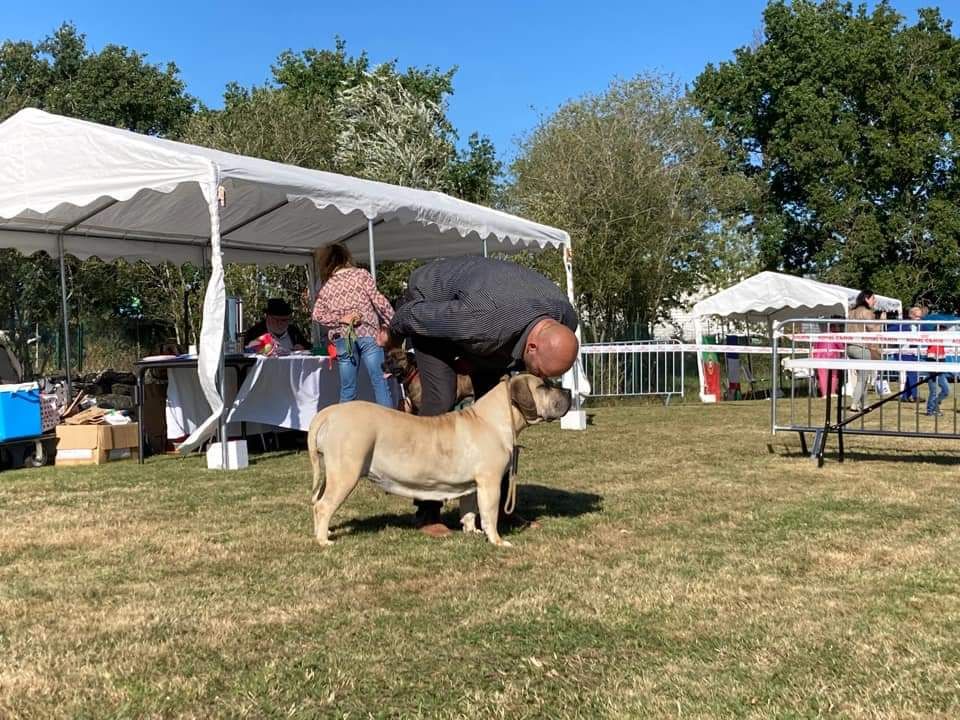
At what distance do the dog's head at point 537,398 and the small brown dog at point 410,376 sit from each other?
1.77 feet

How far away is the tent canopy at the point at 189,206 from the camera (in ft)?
25.6

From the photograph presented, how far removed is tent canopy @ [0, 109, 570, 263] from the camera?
7.80 meters

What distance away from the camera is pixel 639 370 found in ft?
52.2

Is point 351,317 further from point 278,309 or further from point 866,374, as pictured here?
point 866,374

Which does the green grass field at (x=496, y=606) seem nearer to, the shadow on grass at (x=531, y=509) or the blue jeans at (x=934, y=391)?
the shadow on grass at (x=531, y=509)

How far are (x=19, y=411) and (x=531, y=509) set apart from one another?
505 centimetres

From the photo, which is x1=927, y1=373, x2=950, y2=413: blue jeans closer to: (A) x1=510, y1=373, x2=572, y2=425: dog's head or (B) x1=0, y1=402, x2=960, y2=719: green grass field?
(B) x1=0, y1=402, x2=960, y2=719: green grass field

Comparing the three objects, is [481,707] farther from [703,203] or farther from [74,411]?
[703,203]

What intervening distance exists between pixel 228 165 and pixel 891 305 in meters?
22.6

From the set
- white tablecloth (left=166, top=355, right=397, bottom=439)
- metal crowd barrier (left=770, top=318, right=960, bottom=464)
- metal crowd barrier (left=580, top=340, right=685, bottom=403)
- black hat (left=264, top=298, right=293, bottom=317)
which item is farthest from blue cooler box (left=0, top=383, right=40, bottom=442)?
metal crowd barrier (left=580, top=340, right=685, bottom=403)

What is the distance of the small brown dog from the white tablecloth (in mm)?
3539

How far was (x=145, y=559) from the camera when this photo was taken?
4379 millimetres

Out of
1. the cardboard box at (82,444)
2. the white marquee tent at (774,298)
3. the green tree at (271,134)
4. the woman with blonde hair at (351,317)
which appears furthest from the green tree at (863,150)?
the cardboard box at (82,444)

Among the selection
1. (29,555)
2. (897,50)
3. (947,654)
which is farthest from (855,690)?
(897,50)
